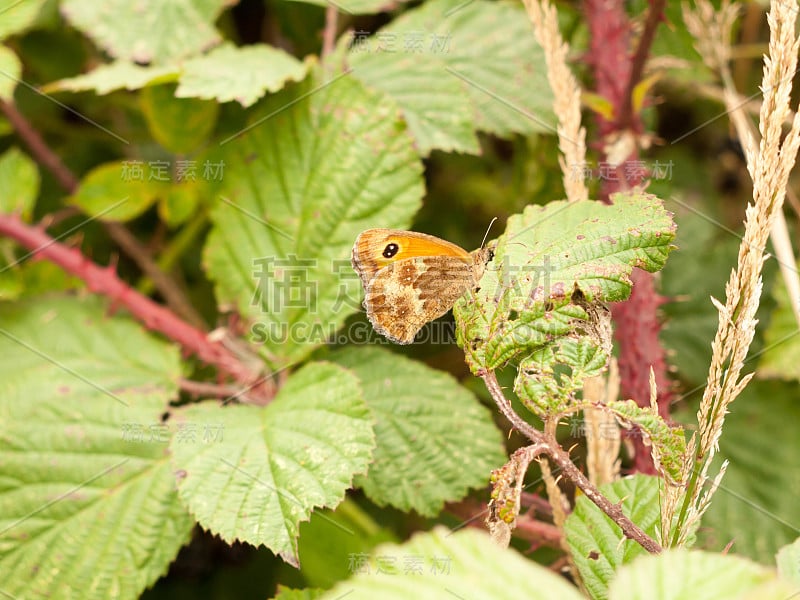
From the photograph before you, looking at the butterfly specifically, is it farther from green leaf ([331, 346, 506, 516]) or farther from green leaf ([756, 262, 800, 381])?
green leaf ([756, 262, 800, 381])

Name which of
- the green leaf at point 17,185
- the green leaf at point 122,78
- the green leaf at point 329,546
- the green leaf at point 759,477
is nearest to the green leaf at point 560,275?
the green leaf at point 329,546

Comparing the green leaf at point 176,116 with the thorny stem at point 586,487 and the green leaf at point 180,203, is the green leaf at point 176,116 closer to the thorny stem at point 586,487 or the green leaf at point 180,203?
the green leaf at point 180,203

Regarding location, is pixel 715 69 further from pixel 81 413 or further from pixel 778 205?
pixel 81 413

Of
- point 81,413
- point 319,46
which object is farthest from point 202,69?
point 81,413

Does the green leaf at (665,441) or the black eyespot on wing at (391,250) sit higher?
the black eyespot on wing at (391,250)

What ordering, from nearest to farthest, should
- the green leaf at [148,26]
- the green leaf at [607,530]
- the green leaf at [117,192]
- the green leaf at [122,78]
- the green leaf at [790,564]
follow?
the green leaf at [790,564] < the green leaf at [607,530] < the green leaf at [122,78] < the green leaf at [148,26] < the green leaf at [117,192]
